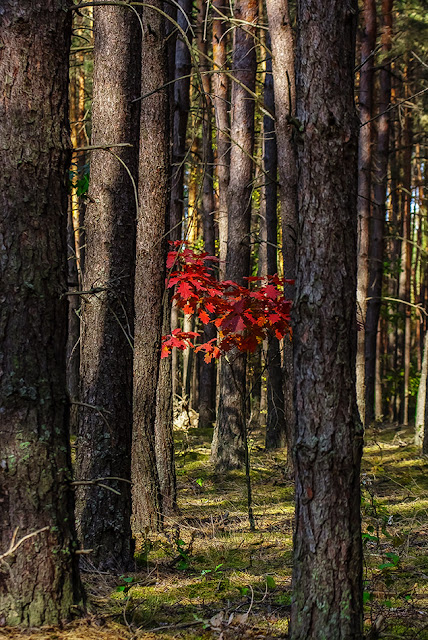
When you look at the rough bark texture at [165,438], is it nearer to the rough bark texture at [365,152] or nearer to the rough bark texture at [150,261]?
the rough bark texture at [150,261]

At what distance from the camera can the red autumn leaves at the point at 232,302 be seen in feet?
18.7

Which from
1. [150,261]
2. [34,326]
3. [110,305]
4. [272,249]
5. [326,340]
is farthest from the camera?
[272,249]

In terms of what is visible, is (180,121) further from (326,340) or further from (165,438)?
(326,340)

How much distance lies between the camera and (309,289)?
9.62 ft

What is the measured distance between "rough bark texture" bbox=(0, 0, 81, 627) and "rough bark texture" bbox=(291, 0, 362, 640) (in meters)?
1.15

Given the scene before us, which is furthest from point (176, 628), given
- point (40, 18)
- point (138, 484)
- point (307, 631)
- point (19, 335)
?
point (40, 18)

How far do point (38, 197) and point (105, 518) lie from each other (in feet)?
7.97

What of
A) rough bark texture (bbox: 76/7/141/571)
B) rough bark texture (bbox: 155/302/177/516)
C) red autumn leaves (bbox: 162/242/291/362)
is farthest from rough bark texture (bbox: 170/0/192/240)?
rough bark texture (bbox: 76/7/141/571)

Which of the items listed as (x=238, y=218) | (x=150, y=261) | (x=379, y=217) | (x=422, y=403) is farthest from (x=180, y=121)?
(x=379, y=217)

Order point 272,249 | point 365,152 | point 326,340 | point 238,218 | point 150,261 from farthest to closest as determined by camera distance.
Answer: point 365,152 < point 272,249 < point 238,218 < point 150,261 < point 326,340

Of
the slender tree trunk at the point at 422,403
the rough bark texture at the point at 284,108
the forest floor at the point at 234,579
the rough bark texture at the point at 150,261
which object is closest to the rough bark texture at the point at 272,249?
the slender tree trunk at the point at 422,403

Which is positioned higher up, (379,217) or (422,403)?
(379,217)

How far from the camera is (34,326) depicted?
119 inches

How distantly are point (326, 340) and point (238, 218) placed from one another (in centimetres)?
675
